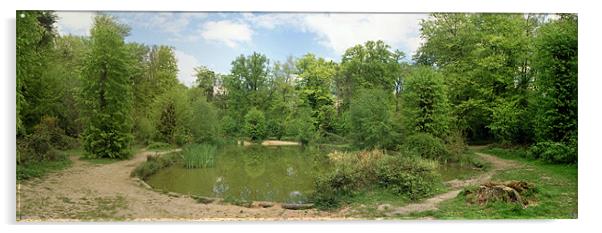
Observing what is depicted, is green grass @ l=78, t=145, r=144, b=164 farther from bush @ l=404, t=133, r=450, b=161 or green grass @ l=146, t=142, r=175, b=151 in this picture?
bush @ l=404, t=133, r=450, b=161

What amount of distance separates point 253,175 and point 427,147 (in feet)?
8.91

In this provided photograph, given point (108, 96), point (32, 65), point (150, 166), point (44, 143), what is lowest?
point (150, 166)

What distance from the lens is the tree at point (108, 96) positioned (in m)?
6.46

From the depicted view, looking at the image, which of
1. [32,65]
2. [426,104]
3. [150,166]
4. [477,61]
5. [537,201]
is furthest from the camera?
[477,61]

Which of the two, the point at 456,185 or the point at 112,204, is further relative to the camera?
the point at 456,185

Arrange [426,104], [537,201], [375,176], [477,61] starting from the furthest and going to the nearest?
[477,61]
[426,104]
[375,176]
[537,201]

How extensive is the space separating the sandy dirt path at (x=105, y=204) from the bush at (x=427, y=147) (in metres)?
1.61

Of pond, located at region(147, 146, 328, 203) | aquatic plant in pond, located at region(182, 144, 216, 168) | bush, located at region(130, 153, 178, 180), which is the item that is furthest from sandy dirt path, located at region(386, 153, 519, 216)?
bush, located at region(130, 153, 178, 180)

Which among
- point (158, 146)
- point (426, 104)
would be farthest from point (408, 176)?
point (158, 146)

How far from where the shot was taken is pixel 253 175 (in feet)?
22.7

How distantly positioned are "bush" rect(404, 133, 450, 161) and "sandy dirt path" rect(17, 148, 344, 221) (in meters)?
1.61

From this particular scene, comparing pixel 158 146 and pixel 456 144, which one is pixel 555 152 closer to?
pixel 456 144

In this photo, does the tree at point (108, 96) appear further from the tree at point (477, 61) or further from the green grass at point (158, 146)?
the tree at point (477, 61)
